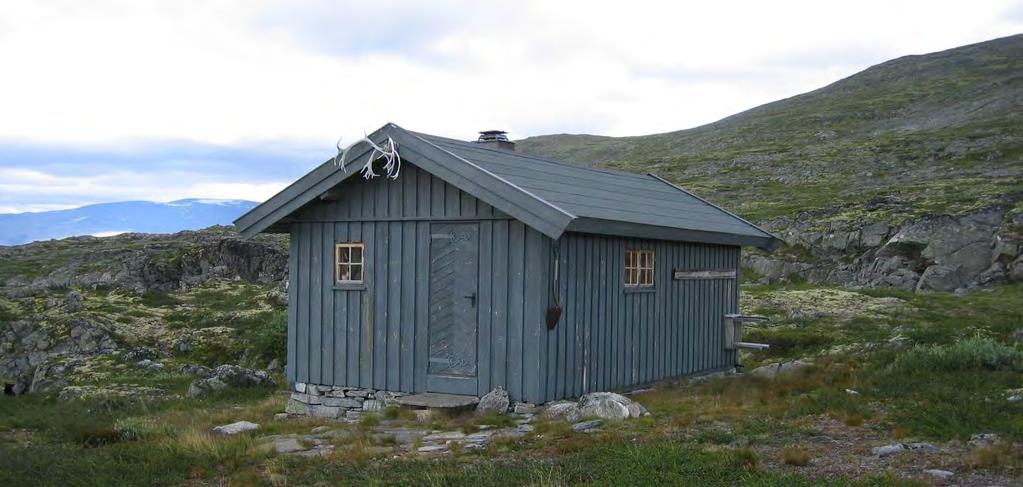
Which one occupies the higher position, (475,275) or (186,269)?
(475,275)

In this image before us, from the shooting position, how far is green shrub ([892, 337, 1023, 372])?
13.4 metres

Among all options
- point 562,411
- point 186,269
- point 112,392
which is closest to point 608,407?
point 562,411

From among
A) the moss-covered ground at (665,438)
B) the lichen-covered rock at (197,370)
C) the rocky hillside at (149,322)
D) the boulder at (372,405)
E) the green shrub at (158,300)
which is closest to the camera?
the moss-covered ground at (665,438)

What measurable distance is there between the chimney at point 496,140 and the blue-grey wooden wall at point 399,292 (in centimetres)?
314

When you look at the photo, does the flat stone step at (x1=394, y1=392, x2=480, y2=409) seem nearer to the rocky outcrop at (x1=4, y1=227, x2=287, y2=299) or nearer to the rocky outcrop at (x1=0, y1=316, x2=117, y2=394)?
the rocky outcrop at (x1=0, y1=316, x2=117, y2=394)

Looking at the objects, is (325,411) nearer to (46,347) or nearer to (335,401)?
(335,401)

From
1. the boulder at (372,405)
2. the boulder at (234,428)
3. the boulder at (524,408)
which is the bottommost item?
the boulder at (234,428)

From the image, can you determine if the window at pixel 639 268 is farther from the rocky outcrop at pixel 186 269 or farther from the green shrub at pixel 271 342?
the rocky outcrop at pixel 186 269

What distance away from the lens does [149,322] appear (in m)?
23.9

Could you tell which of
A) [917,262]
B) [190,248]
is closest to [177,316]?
[190,248]

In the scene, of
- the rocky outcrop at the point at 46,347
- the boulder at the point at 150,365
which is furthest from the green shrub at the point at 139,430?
the rocky outcrop at the point at 46,347

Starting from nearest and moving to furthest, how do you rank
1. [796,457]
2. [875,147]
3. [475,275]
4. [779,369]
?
[796,457]
[475,275]
[779,369]
[875,147]

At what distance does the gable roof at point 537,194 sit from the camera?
38.9 ft

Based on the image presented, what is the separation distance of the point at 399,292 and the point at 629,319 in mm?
3613
